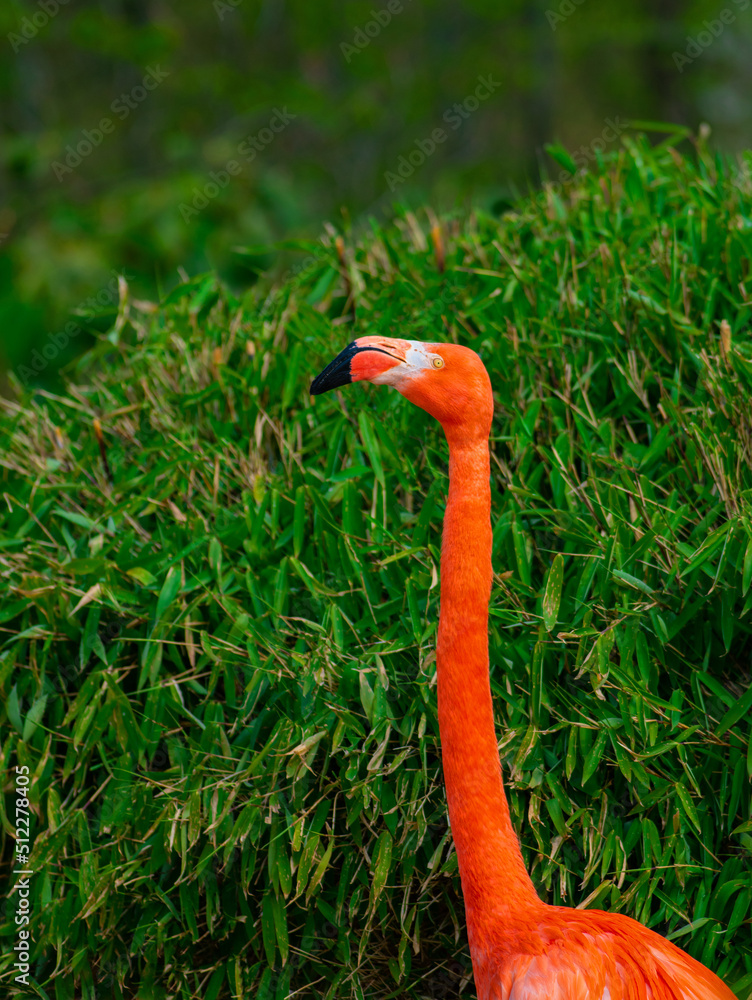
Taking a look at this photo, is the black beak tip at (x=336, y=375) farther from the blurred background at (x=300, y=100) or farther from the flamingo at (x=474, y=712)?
the blurred background at (x=300, y=100)

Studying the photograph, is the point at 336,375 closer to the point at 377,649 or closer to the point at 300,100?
the point at 377,649

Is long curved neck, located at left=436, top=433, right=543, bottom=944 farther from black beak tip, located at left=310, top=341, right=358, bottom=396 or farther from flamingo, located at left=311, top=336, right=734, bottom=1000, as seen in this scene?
black beak tip, located at left=310, top=341, right=358, bottom=396

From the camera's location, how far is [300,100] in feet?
28.0

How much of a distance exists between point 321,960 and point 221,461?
126 cm

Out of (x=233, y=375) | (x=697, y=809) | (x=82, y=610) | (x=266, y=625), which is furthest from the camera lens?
(x=233, y=375)

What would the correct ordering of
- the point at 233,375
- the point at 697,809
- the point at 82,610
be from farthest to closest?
the point at 233,375 → the point at 82,610 → the point at 697,809

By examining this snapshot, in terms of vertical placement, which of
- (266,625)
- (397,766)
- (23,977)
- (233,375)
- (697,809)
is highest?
(233,375)

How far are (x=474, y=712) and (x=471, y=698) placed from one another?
0.08 feet

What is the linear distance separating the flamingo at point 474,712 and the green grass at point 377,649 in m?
0.30

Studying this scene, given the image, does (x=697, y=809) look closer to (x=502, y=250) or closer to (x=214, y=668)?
(x=214, y=668)

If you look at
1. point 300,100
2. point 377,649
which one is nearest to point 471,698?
point 377,649

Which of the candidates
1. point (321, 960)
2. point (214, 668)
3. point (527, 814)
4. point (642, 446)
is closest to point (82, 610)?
point (214, 668)

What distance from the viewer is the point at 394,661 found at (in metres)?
2.12

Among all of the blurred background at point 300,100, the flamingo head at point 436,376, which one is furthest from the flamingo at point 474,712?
the blurred background at point 300,100
